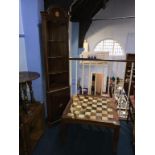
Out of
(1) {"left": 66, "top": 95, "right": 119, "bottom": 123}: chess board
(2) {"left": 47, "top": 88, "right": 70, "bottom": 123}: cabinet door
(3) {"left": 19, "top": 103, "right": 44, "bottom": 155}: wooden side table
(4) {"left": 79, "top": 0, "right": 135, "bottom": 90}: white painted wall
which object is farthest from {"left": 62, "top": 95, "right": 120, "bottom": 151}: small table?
(4) {"left": 79, "top": 0, "right": 135, "bottom": 90}: white painted wall

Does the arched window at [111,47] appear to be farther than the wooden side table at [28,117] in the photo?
Yes

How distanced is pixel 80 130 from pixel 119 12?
5.69 metres

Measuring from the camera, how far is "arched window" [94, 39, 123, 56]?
664cm

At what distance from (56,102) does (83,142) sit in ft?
2.28

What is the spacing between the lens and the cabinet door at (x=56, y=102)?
2.16 m

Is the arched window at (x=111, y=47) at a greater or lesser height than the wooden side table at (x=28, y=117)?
greater

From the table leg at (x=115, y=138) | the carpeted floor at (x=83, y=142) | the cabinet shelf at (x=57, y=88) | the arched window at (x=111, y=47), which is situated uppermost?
the arched window at (x=111, y=47)

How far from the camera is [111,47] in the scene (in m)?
6.68

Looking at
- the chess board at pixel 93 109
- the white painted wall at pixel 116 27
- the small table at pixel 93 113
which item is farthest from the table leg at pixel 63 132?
the white painted wall at pixel 116 27

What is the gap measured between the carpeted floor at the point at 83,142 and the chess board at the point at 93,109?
1.30 ft

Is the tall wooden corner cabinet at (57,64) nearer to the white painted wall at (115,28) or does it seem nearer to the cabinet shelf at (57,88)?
the cabinet shelf at (57,88)
